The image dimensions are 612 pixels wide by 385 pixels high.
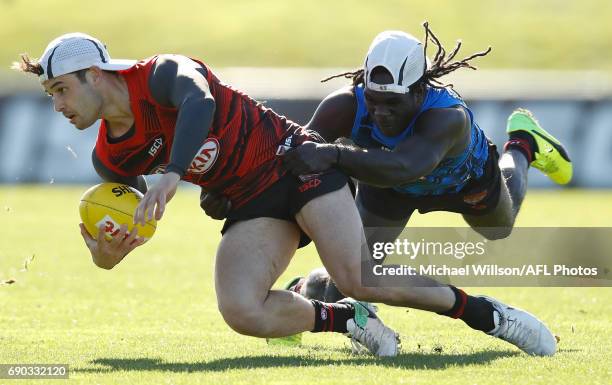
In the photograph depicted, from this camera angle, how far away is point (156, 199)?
611 cm

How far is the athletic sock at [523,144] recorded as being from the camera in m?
10.3

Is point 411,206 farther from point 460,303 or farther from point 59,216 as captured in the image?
point 59,216

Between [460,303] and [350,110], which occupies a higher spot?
[350,110]

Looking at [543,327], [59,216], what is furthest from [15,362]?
[59,216]

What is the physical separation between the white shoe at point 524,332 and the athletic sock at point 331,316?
97 centimetres

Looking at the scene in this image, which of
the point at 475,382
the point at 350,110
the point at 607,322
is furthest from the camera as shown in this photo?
the point at 607,322

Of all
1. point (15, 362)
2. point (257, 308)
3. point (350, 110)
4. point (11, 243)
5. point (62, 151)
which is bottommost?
point (62, 151)

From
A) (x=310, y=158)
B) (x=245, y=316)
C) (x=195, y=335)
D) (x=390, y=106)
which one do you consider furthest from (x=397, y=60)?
(x=195, y=335)

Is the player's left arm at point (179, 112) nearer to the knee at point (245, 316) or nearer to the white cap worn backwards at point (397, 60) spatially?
the knee at point (245, 316)

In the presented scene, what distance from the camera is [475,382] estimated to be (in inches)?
250

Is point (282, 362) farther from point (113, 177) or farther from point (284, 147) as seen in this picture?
point (113, 177)

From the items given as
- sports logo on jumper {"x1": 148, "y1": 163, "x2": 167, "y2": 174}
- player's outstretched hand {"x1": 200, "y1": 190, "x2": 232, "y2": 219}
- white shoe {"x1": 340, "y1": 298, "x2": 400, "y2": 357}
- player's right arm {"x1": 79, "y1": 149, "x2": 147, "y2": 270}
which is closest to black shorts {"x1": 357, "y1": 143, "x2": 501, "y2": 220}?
white shoe {"x1": 340, "y1": 298, "x2": 400, "y2": 357}

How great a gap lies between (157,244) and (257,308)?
7724mm

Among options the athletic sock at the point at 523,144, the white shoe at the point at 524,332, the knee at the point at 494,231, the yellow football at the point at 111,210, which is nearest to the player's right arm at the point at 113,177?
the yellow football at the point at 111,210
